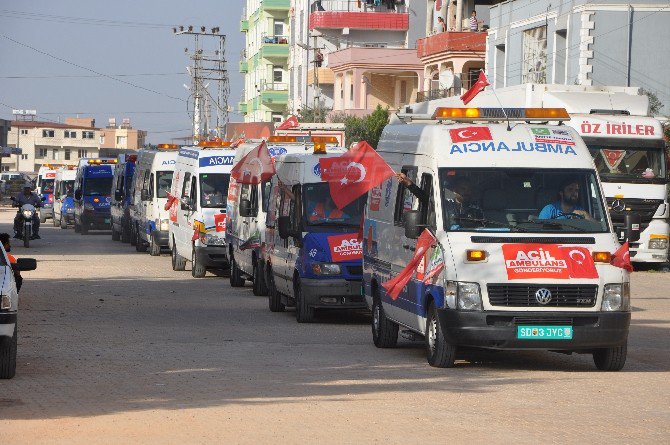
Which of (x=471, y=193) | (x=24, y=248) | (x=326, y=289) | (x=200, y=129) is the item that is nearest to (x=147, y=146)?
(x=24, y=248)

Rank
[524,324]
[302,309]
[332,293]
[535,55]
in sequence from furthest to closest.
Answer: [535,55] < [302,309] < [332,293] < [524,324]

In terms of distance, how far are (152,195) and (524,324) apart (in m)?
23.7

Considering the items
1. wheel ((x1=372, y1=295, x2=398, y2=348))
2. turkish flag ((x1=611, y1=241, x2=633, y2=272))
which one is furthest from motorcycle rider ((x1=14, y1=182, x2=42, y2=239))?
turkish flag ((x1=611, y1=241, x2=633, y2=272))

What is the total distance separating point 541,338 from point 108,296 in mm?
11862

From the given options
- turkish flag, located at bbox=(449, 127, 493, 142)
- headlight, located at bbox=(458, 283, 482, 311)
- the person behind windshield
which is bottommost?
headlight, located at bbox=(458, 283, 482, 311)

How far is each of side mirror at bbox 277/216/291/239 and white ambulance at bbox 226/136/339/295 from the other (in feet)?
7.00

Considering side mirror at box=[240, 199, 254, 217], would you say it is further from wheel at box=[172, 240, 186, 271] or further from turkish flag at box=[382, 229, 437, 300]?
turkish flag at box=[382, 229, 437, 300]

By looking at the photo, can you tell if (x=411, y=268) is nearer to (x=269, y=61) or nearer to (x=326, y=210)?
(x=326, y=210)

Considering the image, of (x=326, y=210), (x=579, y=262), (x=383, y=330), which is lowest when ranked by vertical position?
(x=383, y=330)

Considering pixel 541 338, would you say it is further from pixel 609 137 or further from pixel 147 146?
pixel 147 146

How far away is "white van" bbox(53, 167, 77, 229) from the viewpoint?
Result: 60.0 metres

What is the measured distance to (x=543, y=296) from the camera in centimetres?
1413

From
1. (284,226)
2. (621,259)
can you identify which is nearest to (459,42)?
(284,226)

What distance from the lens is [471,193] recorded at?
14969 millimetres
